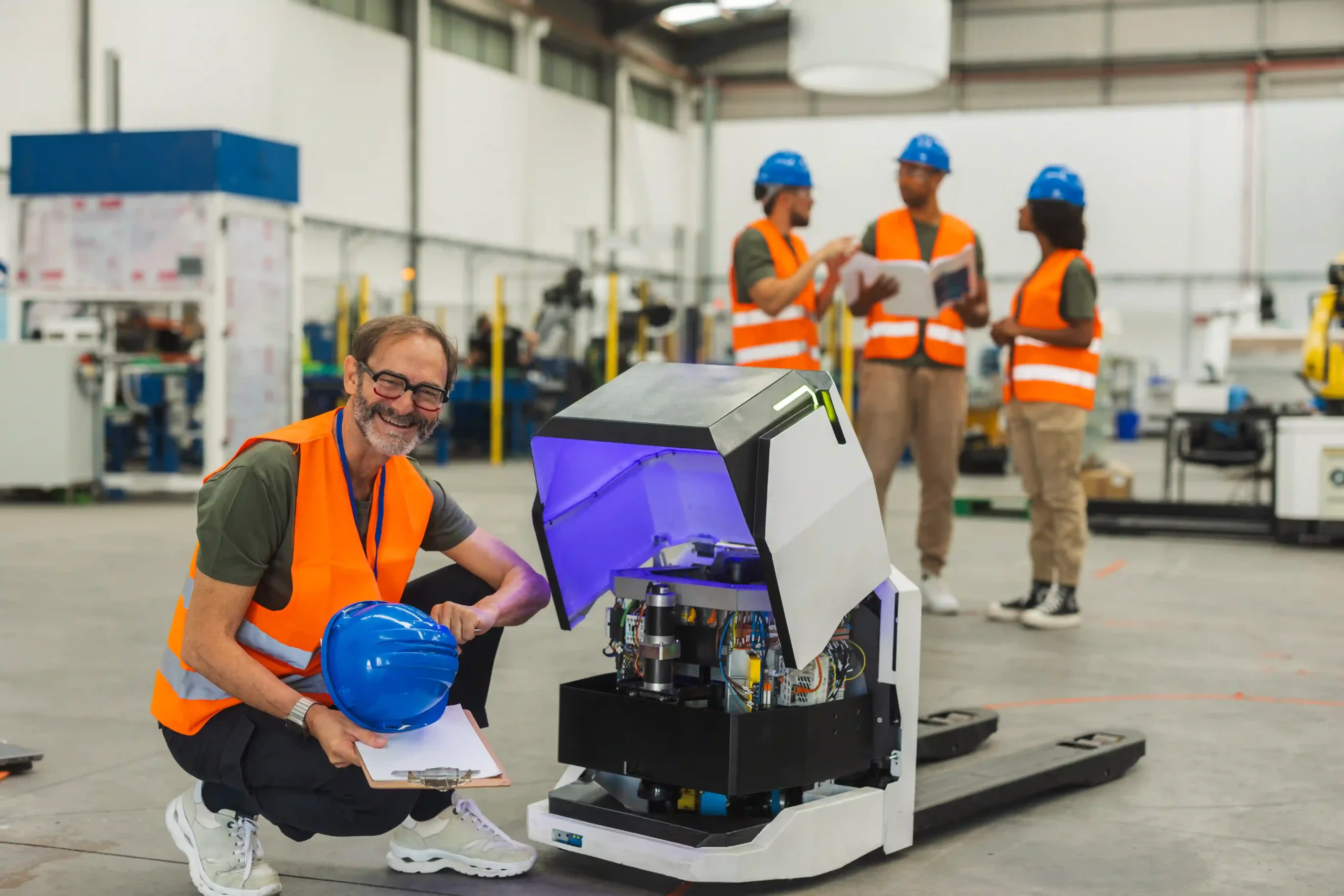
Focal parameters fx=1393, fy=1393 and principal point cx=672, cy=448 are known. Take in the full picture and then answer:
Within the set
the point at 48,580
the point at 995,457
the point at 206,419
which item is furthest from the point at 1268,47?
the point at 48,580

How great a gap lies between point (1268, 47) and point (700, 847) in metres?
22.1

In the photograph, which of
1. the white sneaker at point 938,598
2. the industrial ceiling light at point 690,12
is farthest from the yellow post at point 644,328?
the white sneaker at point 938,598

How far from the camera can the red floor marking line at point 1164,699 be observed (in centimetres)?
373

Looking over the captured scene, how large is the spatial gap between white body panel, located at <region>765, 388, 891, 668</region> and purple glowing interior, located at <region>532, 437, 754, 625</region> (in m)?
0.16

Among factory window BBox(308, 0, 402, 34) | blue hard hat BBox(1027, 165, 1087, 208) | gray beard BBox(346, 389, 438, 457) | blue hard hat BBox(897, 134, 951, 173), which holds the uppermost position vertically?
factory window BBox(308, 0, 402, 34)

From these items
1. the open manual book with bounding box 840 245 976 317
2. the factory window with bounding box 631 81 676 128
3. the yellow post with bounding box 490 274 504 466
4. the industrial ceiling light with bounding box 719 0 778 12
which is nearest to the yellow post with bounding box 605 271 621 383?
the yellow post with bounding box 490 274 504 466

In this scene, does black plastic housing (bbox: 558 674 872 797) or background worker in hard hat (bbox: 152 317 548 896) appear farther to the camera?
black plastic housing (bbox: 558 674 872 797)

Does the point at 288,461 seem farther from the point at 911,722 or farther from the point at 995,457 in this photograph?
the point at 995,457

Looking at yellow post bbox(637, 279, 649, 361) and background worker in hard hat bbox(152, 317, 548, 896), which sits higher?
yellow post bbox(637, 279, 649, 361)

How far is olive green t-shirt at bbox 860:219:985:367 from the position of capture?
4898mm

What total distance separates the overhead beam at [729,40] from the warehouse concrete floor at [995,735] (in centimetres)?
1809

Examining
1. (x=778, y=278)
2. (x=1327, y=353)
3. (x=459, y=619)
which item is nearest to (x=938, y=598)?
(x=778, y=278)

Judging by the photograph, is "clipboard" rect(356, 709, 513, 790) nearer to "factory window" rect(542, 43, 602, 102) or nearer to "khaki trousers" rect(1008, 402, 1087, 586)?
"khaki trousers" rect(1008, 402, 1087, 586)

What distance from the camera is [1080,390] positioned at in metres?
4.82
